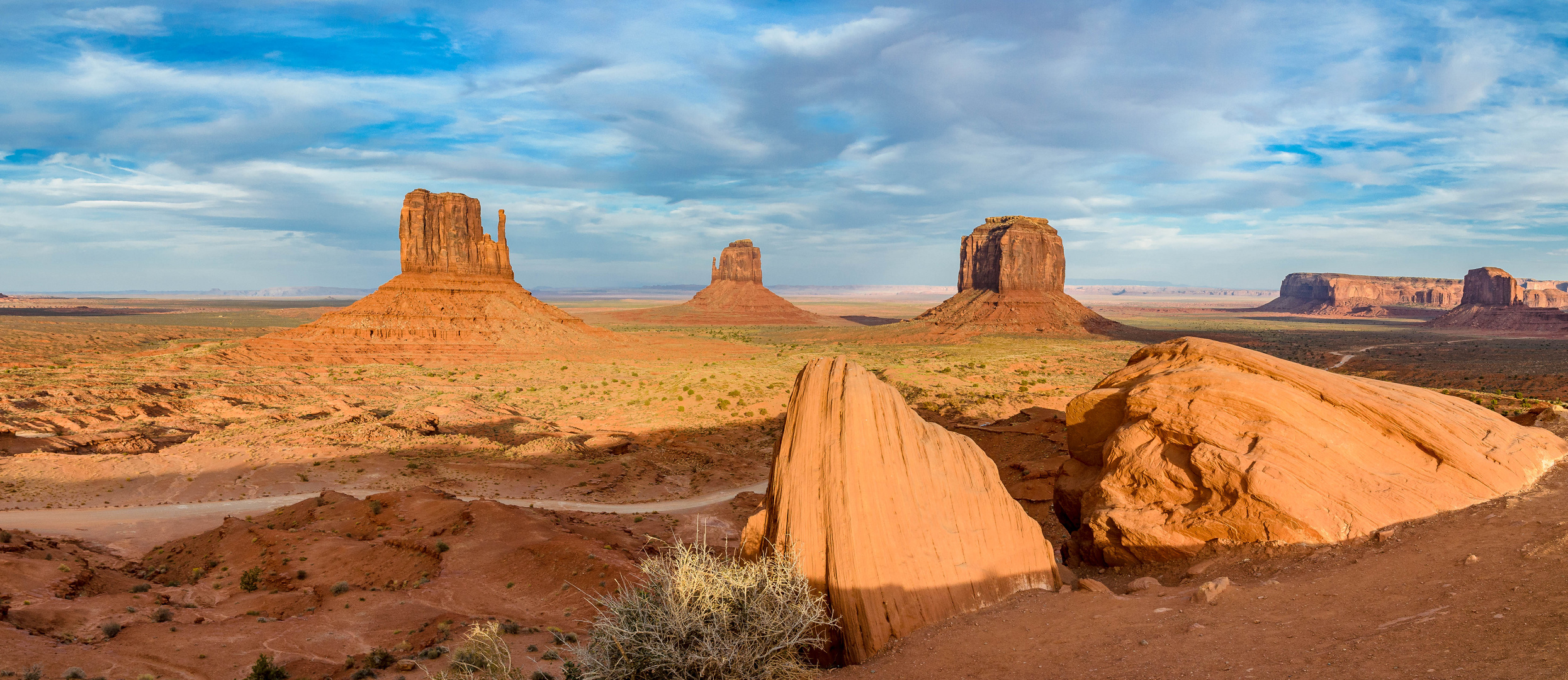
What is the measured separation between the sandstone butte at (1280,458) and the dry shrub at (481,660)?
9.48m

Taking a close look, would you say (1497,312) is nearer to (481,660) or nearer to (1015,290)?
(1015,290)

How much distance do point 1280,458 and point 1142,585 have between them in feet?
9.94

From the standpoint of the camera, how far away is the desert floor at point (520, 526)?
7395 millimetres

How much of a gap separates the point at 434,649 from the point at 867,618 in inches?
355

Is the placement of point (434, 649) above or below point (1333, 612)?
below

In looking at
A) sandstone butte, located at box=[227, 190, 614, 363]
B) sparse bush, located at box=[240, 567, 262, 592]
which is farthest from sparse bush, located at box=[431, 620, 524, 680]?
sandstone butte, located at box=[227, 190, 614, 363]

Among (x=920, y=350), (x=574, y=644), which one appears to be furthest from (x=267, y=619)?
(x=920, y=350)

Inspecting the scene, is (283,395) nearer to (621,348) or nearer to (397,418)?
(397,418)

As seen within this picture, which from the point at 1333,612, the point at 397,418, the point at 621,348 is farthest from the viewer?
the point at 621,348

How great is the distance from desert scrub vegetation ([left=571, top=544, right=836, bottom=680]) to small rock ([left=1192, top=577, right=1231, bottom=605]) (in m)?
4.44

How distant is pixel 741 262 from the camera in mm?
169625

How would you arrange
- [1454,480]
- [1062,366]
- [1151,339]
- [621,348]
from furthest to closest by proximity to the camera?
[1151,339]
[621,348]
[1062,366]
[1454,480]

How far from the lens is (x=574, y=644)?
13805mm

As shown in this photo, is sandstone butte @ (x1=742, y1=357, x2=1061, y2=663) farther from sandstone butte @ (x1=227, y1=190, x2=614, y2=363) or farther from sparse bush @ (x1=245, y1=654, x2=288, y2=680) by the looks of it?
sandstone butte @ (x1=227, y1=190, x2=614, y2=363)
